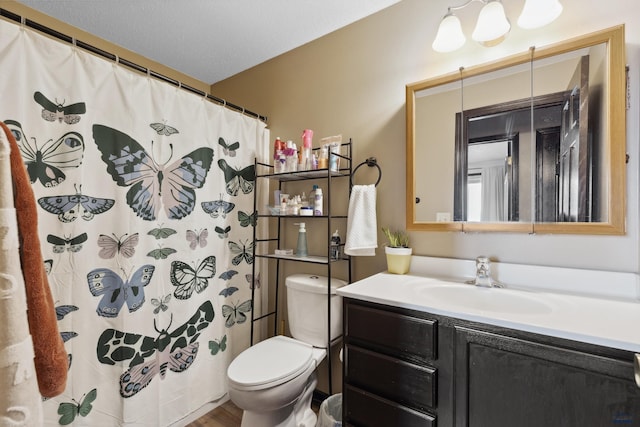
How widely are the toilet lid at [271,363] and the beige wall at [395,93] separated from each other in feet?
1.77

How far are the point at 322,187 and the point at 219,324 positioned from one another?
1088 millimetres

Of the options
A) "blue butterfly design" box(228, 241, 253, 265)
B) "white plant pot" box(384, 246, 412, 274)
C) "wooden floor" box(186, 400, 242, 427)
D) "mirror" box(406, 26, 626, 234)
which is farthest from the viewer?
"blue butterfly design" box(228, 241, 253, 265)

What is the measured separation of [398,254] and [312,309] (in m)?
0.58

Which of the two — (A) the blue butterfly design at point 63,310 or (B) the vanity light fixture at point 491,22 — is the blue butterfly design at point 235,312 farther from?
(B) the vanity light fixture at point 491,22

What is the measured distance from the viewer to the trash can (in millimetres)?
1379

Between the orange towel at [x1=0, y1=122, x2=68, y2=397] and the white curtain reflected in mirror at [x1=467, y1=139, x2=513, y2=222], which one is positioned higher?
the white curtain reflected in mirror at [x1=467, y1=139, x2=513, y2=222]

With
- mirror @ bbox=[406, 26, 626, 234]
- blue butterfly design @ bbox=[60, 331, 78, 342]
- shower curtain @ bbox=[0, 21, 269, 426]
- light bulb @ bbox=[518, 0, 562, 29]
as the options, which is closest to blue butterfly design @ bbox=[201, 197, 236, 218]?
shower curtain @ bbox=[0, 21, 269, 426]

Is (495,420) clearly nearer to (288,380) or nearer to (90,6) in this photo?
(288,380)

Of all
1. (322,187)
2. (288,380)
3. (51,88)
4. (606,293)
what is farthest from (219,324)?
(606,293)

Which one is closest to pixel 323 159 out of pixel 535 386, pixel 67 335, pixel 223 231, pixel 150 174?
pixel 223 231

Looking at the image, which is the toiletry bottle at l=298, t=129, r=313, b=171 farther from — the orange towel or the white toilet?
the orange towel

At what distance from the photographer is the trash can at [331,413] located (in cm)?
138

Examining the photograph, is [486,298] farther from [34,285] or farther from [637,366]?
[34,285]

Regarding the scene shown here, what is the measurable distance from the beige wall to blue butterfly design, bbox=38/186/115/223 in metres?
1.21
